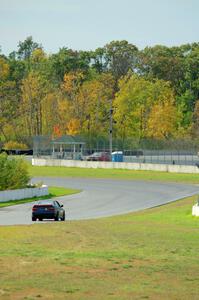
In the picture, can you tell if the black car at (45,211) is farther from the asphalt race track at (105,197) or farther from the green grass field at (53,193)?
the green grass field at (53,193)

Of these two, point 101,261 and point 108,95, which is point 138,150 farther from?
point 101,261

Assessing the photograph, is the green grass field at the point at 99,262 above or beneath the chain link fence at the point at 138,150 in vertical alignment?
beneath

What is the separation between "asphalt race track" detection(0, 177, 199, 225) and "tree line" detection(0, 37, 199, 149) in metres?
50.4

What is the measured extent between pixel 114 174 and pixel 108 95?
215ft

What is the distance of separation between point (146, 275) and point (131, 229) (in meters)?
13.3

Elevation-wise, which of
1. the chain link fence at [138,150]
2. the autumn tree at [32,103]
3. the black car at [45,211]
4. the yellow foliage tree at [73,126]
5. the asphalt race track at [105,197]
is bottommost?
the asphalt race track at [105,197]

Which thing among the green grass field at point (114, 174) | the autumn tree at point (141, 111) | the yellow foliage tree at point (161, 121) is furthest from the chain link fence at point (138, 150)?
the autumn tree at point (141, 111)

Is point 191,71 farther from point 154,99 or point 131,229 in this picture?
point 131,229

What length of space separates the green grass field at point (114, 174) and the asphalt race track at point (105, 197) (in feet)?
12.7

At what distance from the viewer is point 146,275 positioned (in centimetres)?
2197

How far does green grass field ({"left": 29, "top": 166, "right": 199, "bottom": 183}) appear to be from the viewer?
84312mm

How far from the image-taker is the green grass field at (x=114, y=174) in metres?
84.3

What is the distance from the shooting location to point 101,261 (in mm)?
24453

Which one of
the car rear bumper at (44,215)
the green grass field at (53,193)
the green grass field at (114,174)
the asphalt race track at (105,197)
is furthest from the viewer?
the green grass field at (114,174)
